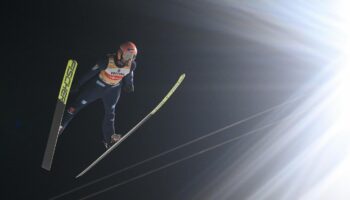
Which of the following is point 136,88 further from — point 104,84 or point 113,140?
point 113,140

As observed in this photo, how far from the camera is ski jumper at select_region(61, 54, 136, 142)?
534 cm

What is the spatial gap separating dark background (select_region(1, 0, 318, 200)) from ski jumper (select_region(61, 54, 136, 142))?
141 millimetres

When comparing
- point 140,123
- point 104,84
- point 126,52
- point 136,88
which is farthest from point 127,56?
point 140,123

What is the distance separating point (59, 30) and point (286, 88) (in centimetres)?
323

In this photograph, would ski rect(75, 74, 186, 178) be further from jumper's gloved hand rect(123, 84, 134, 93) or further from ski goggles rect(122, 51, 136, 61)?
ski goggles rect(122, 51, 136, 61)

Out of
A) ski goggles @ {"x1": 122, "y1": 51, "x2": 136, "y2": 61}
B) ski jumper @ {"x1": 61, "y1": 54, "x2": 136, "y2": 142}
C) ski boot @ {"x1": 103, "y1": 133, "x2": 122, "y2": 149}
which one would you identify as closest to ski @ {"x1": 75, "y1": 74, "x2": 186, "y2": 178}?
ski boot @ {"x1": 103, "y1": 133, "x2": 122, "y2": 149}

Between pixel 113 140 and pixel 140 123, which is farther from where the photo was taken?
pixel 140 123

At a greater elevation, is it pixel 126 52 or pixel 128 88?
pixel 126 52

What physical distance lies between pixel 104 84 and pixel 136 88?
0.52m

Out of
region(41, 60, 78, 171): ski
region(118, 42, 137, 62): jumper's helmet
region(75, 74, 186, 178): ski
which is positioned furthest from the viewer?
region(75, 74, 186, 178): ski

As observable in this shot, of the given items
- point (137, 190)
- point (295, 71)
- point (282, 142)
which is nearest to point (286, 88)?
point (295, 71)

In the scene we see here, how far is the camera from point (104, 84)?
5.44 meters

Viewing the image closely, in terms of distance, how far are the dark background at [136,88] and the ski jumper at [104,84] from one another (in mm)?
141

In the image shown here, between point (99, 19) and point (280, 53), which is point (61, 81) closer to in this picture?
point (99, 19)
